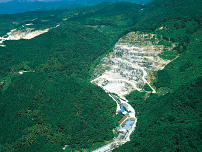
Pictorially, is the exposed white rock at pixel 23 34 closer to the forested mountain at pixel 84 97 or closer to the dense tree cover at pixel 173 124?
the forested mountain at pixel 84 97

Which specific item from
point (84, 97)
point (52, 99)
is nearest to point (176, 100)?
point (84, 97)

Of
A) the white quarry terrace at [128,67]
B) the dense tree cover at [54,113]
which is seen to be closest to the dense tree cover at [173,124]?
the white quarry terrace at [128,67]

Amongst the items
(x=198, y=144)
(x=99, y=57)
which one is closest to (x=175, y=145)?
(x=198, y=144)

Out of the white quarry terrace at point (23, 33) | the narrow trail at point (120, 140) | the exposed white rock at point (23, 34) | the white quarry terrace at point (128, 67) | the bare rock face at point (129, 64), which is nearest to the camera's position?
the narrow trail at point (120, 140)

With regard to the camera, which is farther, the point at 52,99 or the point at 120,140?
the point at 52,99

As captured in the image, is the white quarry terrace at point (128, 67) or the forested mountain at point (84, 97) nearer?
the forested mountain at point (84, 97)

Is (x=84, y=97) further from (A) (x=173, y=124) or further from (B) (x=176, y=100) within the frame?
(A) (x=173, y=124)
